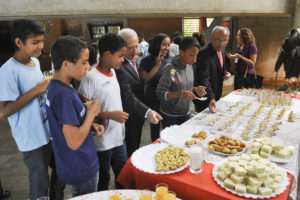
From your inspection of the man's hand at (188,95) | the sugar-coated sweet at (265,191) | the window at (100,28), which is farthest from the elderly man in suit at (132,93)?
the window at (100,28)

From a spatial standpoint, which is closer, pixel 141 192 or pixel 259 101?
pixel 141 192

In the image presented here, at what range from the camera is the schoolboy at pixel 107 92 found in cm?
167

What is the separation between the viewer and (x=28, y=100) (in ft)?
5.22

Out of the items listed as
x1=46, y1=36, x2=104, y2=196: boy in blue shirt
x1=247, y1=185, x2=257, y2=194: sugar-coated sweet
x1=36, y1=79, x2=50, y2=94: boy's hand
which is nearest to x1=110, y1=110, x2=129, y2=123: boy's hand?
x1=46, y1=36, x2=104, y2=196: boy in blue shirt

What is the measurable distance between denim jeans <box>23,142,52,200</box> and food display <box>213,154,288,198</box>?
124 centimetres

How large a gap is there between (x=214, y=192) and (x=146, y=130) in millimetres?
2898

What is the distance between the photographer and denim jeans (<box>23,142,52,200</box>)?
170 centimetres

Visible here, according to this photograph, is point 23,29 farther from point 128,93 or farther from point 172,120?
point 172,120

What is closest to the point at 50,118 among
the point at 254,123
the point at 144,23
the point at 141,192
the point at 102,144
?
the point at 102,144

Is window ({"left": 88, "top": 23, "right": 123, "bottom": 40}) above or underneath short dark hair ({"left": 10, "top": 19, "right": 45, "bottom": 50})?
above

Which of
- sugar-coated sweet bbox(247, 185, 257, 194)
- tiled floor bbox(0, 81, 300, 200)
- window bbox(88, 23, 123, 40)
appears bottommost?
tiled floor bbox(0, 81, 300, 200)

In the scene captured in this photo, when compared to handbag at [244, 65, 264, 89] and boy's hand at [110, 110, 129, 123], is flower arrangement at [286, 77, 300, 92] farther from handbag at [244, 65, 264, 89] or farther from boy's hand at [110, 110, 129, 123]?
boy's hand at [110, 110, 129, 123]

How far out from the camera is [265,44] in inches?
282

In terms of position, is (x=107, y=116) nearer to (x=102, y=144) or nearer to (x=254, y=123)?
(x=102, y=144)
